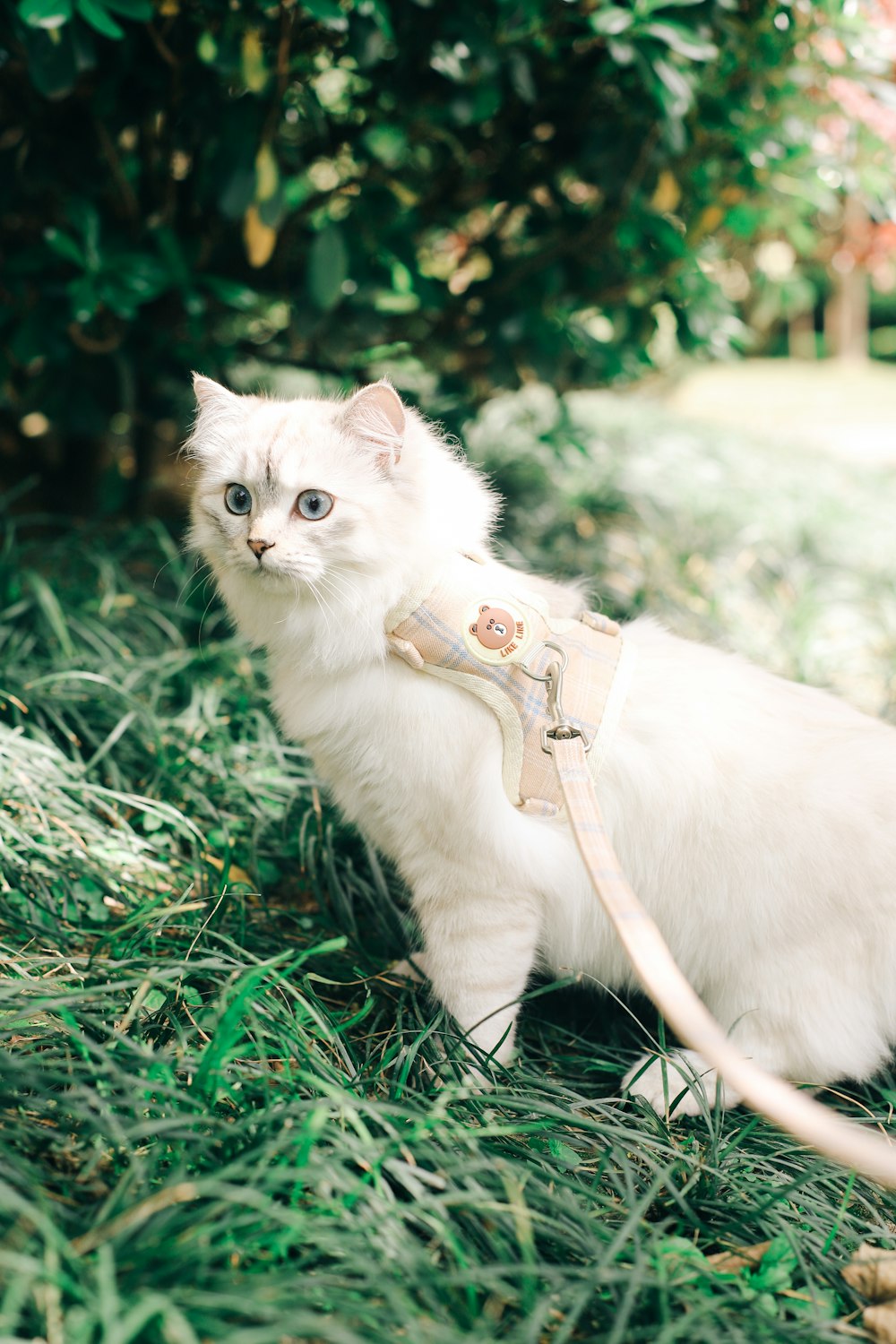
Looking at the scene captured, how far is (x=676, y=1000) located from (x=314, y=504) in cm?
111

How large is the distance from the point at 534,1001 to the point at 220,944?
0.76 m

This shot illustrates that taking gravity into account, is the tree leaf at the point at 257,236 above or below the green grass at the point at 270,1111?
above

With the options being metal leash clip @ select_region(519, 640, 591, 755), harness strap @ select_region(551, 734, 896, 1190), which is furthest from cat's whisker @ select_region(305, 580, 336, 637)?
harness strap @ select_region(551, 734, 896, 1190)

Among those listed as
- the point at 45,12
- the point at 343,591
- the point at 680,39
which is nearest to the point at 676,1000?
the point at 343,591

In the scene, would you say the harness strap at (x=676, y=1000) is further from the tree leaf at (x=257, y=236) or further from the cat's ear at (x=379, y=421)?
the tree leaf at (x=257, y=236)

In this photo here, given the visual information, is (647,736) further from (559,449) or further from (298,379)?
(298,379)

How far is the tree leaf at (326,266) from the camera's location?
10.1 ft

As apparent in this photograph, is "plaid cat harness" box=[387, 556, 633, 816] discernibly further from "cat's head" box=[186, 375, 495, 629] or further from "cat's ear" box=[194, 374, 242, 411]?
"cat's ear" box=[194, 374, 242, 411]

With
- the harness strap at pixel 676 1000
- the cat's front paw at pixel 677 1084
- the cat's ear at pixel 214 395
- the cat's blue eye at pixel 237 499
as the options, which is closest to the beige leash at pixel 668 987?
the harness strap at pixel 676 1000

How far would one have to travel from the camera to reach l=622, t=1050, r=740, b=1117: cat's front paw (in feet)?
5.98

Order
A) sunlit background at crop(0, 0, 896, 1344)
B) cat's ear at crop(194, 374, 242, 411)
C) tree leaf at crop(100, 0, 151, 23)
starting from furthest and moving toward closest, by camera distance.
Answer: tree leaf at crop(100, 0, 151, 23) < cat's ear at crop(194, 374, 242, 411) < sunlit background at crop(0, 0, 896, 1344)

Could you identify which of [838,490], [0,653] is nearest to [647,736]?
[0,653]

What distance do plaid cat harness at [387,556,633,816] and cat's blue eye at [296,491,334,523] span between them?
239mm

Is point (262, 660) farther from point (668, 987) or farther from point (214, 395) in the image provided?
point (668, 987)
